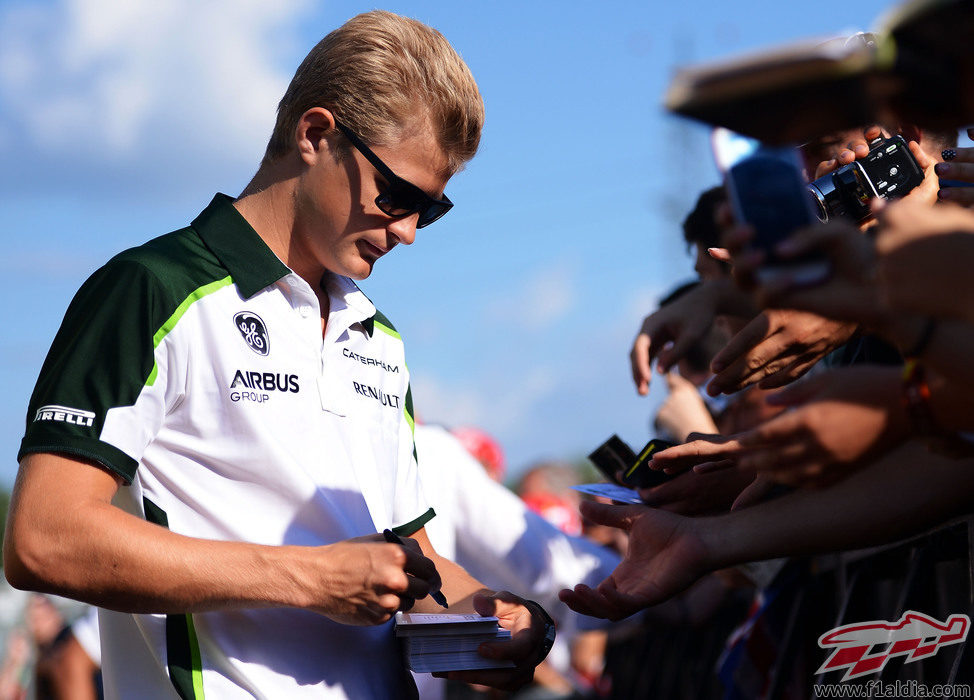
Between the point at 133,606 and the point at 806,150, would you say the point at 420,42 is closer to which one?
the point at 806,150

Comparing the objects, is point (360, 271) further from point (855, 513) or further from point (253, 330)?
point (855, 513)

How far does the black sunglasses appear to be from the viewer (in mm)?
2688

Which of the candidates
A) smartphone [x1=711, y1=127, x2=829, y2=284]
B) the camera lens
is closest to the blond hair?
the camera lens

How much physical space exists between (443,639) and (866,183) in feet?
5.61

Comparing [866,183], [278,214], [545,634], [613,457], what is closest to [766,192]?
[866,183]

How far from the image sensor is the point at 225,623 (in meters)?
2.35

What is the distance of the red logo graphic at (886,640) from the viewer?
264 cm

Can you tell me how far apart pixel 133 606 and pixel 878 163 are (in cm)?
227

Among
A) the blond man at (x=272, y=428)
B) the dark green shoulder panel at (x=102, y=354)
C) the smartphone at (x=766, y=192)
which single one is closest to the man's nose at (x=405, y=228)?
the blond man at (x=272, y=428)

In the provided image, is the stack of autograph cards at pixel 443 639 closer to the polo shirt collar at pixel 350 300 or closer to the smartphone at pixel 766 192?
the polo shirt collar at pixel 350 300

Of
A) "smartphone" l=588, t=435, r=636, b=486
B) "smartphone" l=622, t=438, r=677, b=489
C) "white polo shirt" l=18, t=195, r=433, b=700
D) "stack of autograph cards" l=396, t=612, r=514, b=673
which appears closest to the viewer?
"white polo shirt" l=18, t=195, r=433, b=700

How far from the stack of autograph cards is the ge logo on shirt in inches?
30.7

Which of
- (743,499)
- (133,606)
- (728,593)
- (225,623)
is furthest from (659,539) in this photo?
(728,593)

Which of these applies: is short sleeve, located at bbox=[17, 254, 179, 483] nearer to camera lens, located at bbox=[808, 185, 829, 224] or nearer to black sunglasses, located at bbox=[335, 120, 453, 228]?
black sunglasses, located at bbox=[335, 120, 453, 228]
